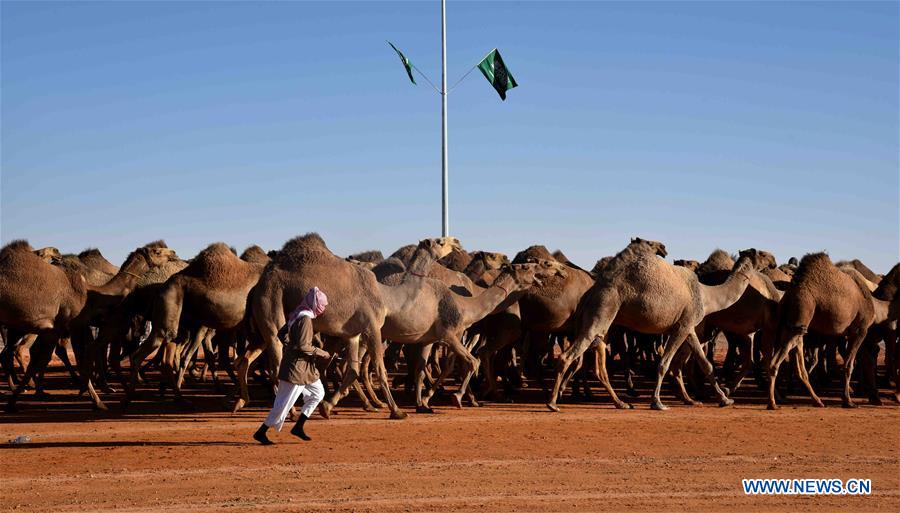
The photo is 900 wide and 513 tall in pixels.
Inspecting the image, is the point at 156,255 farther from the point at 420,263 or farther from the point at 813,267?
the point at 813,267

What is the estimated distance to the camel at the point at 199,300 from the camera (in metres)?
17.7

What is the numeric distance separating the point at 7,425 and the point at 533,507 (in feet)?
29.8

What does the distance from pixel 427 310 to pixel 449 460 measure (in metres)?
4.73

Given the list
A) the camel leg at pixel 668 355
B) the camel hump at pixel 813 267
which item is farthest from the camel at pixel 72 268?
the camel hump at pixel 813 267

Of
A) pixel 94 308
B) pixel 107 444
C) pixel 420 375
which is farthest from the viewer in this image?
pixel 94 308

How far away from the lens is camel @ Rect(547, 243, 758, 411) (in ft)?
58.9

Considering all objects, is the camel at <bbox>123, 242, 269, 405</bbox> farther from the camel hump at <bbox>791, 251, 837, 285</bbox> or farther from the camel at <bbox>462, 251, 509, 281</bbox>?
the camel hump at <bbox>791, 251, 837, 285</bbox>

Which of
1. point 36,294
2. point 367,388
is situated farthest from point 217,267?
point 367,388

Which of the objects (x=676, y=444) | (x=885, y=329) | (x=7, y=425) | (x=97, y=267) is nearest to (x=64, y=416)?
(x=7, y=425)

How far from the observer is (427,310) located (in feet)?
56.4

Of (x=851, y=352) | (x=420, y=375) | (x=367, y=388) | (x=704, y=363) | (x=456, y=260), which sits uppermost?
(x=456, y=260)

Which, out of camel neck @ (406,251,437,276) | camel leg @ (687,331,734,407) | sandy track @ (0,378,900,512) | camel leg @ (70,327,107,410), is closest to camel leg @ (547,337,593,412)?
sandy track @ (0,378,900,512)

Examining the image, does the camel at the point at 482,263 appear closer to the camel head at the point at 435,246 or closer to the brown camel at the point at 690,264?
the camel head at the point at 435,246

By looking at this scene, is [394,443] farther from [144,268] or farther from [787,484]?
[144,268]
